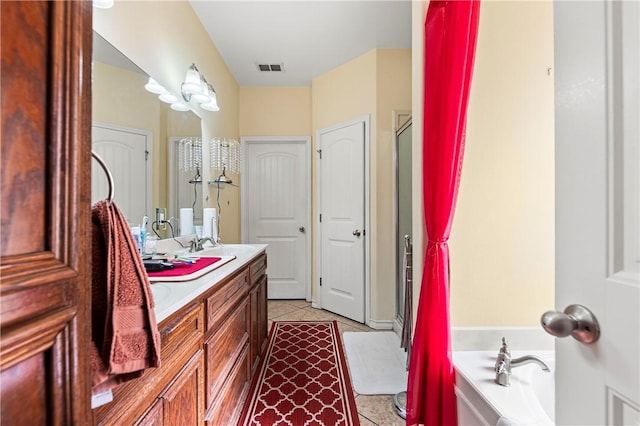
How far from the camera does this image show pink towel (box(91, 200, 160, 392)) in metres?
0.47

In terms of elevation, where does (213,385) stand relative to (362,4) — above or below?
below

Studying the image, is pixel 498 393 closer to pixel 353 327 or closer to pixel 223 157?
pixel 353 327

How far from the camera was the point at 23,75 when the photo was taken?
0.96 feet

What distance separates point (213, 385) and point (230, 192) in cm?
235

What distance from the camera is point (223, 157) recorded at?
113 inches

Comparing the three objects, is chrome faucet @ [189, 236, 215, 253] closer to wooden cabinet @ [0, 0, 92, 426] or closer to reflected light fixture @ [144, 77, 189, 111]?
reflected light fixture @ [144, 77, 189, 111]

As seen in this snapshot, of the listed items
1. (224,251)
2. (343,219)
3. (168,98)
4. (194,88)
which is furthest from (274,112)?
(224,251)

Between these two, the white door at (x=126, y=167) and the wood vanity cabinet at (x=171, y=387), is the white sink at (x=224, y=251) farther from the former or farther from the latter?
the wood vanity cabinet at (x=171, y=387)

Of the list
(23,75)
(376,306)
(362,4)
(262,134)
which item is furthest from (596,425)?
(262,134)

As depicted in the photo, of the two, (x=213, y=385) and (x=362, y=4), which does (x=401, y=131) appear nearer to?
(x=362, y=4)

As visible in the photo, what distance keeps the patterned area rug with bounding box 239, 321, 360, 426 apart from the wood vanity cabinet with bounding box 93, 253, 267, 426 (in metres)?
0.14

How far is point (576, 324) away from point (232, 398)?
4.82 feet

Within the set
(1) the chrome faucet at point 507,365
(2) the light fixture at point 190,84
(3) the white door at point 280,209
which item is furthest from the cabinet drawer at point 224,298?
(3) the white door at point 280,209

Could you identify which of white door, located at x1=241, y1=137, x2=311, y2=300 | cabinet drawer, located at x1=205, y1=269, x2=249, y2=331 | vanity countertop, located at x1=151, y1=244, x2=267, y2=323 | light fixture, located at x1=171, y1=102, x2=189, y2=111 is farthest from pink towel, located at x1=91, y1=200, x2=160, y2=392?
white door, located at x1=241, y1=137, x2=311, y2=300
